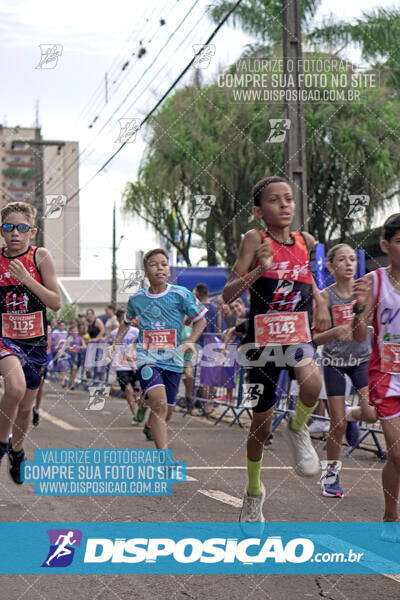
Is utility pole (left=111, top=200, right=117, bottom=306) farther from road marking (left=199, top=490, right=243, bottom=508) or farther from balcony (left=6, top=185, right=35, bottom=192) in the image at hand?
balcony (left=6, top=185, right=35, bottom=192)

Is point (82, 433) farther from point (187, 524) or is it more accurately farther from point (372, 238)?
point (372, 238)

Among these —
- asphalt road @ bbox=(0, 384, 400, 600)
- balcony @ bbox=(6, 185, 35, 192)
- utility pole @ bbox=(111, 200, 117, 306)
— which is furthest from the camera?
balcony @ bbox=(6, 185, 35, 192)

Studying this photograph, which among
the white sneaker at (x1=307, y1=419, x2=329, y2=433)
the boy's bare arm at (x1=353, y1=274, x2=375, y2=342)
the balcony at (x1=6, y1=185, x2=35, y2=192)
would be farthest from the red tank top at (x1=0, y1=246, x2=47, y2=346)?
the balcony at (x1=6, y1=185, x2=35, y2=192)

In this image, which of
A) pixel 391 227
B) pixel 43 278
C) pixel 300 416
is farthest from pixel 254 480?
pixel 43 278

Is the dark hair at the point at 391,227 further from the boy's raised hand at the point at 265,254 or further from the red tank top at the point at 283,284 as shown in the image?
the boy's raised hand at the point at 265,254

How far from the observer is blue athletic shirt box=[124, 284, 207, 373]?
8.35 metres

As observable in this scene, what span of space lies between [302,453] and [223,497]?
5.97ft

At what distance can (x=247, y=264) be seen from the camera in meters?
5.45

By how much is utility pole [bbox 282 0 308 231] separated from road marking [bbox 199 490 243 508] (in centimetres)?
568

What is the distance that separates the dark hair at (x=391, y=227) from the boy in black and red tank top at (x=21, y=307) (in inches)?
90.2

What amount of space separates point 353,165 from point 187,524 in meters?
20.7

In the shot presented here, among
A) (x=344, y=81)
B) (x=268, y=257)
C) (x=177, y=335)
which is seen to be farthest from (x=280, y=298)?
(x=344, y=81)

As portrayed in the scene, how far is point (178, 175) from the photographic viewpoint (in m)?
27.0

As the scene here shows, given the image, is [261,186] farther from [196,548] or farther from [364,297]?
[196,548]
